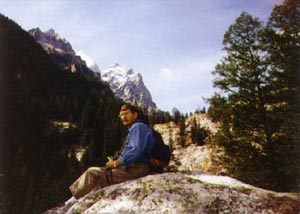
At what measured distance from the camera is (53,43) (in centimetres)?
19525

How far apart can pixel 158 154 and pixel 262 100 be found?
13.1 m


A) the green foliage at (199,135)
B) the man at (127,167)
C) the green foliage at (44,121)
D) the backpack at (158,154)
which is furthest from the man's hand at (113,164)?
the green foliage at (199,135)

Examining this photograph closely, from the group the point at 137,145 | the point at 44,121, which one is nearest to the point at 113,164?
the point at 137,145

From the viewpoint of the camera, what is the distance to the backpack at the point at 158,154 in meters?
5.10

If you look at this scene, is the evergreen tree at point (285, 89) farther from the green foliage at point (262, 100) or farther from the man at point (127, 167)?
the man at point (127, 167)

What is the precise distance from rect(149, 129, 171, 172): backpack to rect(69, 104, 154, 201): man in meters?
0.10

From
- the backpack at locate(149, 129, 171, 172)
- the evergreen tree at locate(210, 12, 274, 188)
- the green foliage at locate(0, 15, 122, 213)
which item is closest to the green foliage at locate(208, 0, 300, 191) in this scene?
the evergreen tree at locate(210, 12, 274, 188)

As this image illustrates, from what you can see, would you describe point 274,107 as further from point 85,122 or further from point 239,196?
point 85,122

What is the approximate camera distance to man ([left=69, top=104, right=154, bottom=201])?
15.7 feet

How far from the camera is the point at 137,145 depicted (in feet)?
15.7

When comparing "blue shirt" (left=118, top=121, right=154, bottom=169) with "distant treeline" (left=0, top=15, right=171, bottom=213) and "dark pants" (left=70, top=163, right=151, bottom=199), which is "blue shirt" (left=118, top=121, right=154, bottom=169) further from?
"distant treeline" (left=0, top=15, right=171, bottom=213)

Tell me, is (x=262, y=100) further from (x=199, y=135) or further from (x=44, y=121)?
(x=44, y=121)

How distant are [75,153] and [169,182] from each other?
4448 centimetres

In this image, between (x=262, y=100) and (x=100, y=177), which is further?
(x=262, y=100)
